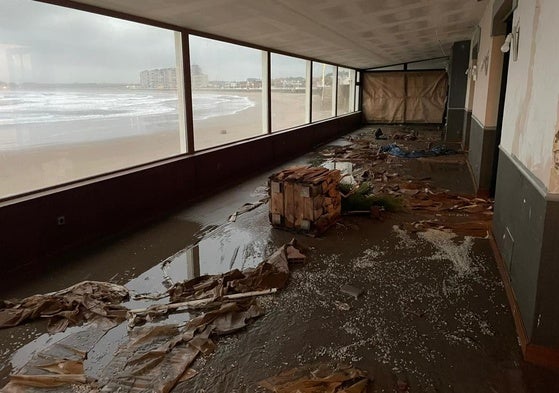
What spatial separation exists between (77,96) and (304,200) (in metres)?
2.82

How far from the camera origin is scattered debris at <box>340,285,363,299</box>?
312 centimetres

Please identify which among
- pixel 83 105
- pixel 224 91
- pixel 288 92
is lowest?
pixel 83 105

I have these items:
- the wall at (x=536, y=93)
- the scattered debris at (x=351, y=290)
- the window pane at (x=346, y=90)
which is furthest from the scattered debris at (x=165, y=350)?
the window pane at (x=346, y=90)

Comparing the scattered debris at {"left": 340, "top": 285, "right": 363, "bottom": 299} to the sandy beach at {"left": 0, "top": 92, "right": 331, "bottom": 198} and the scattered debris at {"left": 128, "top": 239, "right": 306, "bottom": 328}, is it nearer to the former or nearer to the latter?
the scattered debris at {"left": 128, "top": 239, "right": 306, "bottom": 328}

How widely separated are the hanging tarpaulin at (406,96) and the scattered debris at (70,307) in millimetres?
16720

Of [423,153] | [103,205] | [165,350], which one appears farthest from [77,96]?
[423,153]

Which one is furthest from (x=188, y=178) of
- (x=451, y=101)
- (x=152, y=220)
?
(x=451, y=101)

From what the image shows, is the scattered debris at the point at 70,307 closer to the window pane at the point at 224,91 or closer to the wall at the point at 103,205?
the wall at the point at 103,205

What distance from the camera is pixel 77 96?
14.7ft

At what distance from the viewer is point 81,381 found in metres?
2.21

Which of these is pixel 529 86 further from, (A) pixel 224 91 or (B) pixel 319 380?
(A) pixel 224 91

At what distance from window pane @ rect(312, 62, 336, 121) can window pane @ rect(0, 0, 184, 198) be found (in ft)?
26.7

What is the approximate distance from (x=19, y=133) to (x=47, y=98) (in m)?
0.49

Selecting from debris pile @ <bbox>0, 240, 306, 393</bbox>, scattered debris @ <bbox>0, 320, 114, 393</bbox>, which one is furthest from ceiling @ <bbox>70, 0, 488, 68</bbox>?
scattered debris @ <bbox>0, 320, 114, 393</bbox>
